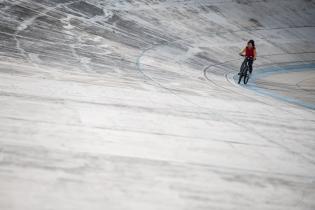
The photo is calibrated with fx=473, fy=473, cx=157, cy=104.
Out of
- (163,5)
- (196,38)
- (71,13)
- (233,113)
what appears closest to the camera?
(233,113)

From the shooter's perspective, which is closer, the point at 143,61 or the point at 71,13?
the point at 143,61

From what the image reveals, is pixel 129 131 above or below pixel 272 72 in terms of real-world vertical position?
below

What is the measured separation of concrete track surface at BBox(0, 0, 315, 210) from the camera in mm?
4043

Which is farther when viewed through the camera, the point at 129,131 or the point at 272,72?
the point at 272,72

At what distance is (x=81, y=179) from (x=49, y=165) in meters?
0.40

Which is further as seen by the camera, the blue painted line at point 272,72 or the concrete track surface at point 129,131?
the blue painted line at point 272,72

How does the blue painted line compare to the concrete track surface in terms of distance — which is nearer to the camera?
the concrete track surface

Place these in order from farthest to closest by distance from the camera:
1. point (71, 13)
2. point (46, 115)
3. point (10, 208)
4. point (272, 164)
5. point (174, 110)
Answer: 1. point (71, 13)
2. point (174, 110)
3. point (46, 115)
4. point (272, 164)
5. point (10, 208)

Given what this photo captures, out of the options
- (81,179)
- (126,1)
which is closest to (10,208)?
(81,179)

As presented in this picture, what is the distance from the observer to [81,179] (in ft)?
13.5

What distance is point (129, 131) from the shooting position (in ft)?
19.5

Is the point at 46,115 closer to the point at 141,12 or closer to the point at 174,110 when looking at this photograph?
the point at 174,110

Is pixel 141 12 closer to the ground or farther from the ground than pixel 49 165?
farther from the ground

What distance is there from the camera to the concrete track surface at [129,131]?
404 cm
